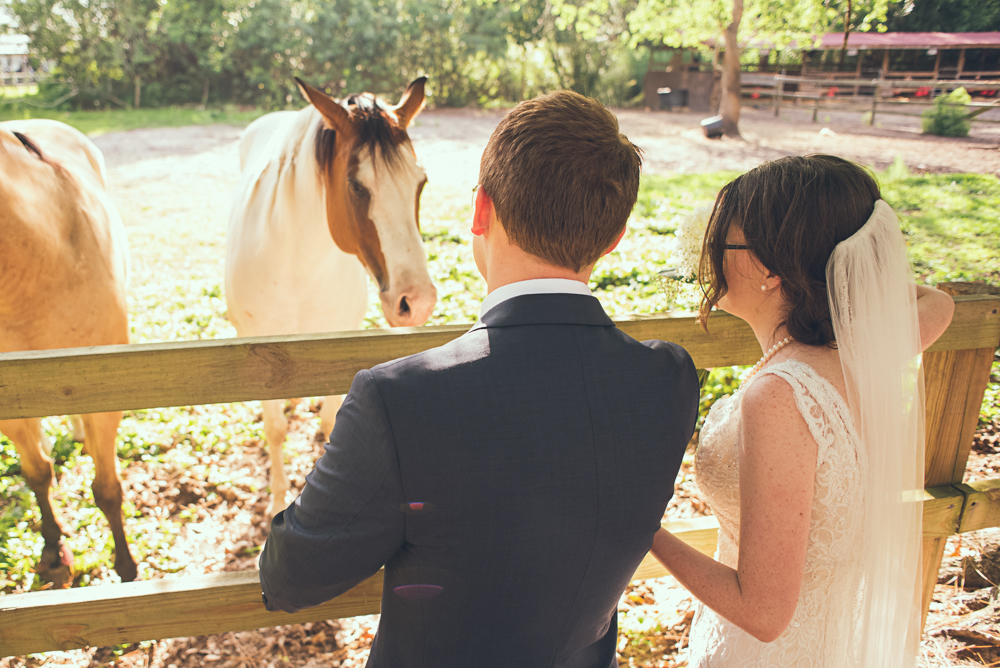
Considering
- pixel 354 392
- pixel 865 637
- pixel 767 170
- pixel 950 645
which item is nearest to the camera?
pixel 354 392

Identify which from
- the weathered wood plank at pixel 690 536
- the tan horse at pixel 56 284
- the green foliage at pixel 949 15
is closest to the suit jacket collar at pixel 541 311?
the weathered wood plank at pixel 690 536

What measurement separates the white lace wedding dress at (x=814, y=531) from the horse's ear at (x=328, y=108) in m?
1.78

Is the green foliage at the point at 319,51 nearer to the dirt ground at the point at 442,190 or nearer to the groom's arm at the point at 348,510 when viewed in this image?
the dirt ground at the point at 442,190

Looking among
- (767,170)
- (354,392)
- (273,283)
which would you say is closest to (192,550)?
(273,283)

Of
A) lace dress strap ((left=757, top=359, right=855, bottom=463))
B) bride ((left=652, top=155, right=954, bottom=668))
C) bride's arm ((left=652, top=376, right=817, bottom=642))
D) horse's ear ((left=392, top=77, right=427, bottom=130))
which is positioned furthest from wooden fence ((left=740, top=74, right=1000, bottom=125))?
bride's arm ((left=652, top=376, right=817, bottom=642))

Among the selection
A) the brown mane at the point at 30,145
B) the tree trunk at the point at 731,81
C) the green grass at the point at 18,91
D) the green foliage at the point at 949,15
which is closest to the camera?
the brown mane at the point at 30,145

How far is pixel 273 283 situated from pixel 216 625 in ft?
5.26

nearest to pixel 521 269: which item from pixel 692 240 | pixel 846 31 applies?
pixel 692 240

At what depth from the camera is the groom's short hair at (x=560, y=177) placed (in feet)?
2.88

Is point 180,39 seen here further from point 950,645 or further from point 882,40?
point 950,645

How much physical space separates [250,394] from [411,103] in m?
1.72

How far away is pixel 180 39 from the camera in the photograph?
1959cm

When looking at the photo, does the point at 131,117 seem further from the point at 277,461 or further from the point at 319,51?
the point at 277,461

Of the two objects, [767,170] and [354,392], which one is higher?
[767,170]
